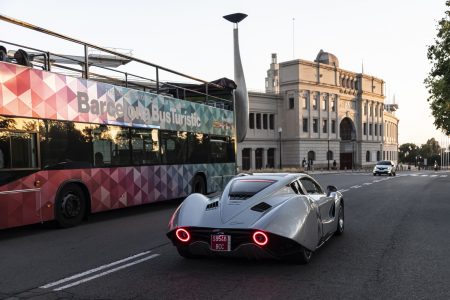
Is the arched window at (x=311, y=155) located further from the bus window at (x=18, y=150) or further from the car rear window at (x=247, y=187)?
the car rear window at (x=247, y=187)

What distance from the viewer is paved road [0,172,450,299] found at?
5129mm

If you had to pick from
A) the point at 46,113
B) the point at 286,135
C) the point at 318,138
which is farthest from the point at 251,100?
the point at 46,113

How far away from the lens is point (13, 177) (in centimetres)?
874

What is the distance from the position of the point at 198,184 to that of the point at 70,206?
19.5ft

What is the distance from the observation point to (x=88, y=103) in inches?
422

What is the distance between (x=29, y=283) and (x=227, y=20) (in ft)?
93.2

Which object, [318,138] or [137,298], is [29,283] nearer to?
[137,298]

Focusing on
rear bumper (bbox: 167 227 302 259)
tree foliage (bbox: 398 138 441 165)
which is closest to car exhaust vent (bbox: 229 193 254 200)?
rear bumper (bbox: 167 227 302 259)

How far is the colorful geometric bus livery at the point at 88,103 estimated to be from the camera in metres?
8.84

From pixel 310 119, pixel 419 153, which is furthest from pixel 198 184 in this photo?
pixel 419 153

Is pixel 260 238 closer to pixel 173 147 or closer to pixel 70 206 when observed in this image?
pixel 70 206

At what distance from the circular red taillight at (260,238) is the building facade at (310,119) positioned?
217 feet

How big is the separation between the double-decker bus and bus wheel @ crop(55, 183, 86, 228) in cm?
2

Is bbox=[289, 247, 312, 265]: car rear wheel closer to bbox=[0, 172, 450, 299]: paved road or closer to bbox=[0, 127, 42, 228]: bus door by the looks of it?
bbox=[0, 172, 450, 299]: paved road
